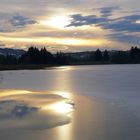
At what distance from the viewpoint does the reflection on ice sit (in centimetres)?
1352

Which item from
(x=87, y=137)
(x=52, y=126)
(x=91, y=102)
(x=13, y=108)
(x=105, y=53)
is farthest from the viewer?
(x=105, y=53)

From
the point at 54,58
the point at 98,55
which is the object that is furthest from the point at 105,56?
the point at 54,58

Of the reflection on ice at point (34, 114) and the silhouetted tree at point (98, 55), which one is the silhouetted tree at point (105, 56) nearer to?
the silhouetted tree at point (98, 55)

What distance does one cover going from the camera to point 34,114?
51.8ft

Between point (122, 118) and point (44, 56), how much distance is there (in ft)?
312

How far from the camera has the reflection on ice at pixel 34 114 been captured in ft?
44.3

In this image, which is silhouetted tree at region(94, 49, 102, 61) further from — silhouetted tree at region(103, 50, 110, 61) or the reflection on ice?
the reflection on ice

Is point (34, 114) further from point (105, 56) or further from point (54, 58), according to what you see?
point (105, 56)

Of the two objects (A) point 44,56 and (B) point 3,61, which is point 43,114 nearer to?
(A) point 44,56

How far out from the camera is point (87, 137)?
1126 centimetres

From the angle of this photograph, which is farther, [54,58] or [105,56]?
[105,56]

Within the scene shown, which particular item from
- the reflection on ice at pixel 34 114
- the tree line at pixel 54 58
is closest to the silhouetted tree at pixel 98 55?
the tree line at pixel 54 58

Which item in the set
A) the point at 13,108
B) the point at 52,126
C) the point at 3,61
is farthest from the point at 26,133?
the point at 3,61

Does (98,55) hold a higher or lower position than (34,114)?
higher
